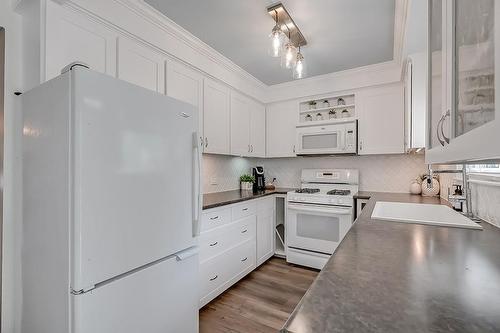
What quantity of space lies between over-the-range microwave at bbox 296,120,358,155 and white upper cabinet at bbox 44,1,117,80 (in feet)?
7.72

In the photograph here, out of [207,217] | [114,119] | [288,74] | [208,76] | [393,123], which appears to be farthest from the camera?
[288,74]

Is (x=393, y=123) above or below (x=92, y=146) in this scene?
above

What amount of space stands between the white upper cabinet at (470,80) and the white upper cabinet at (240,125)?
2.33m

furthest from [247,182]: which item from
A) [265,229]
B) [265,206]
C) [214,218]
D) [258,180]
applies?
[214,218]

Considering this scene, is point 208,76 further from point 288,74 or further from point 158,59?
point 288,74

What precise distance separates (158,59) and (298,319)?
209 centimetres

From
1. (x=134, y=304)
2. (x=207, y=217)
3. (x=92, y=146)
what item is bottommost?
(x=134, y=304)

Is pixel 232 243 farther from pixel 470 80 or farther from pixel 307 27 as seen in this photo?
pixel 470 80

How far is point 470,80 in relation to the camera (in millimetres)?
542

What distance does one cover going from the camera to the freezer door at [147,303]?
1012 mm

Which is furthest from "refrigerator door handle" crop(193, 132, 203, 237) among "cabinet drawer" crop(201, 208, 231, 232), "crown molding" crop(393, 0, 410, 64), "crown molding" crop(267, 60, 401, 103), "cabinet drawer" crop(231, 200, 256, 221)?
"crown molding" crop(267, 60, 401, 103)

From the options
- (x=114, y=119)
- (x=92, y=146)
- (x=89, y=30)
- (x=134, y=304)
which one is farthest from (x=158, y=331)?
(x=89, y=30)

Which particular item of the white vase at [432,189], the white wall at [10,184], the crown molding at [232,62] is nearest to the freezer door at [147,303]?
the white wall at [10,184]

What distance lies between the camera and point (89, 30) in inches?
58.4
